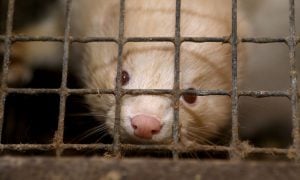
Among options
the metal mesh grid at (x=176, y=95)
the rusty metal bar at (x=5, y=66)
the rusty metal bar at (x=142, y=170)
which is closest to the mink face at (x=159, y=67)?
the metal mesh grid at (x=176, y=95)

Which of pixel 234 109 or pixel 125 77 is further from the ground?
pixel 125 77

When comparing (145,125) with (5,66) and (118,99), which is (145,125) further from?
(5,66)

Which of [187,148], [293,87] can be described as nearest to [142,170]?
[187,148]

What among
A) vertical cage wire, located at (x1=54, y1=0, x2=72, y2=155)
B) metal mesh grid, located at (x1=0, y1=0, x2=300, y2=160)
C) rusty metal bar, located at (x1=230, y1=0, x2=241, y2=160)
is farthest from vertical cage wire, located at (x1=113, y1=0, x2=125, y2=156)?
rusty metal bar, located at (x1=230, y1=0, x2=241, y2=160)

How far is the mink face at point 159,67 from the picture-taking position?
4.95 feet

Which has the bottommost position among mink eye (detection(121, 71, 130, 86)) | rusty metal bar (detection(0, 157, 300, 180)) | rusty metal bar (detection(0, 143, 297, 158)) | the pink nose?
rusty metal bar (detection(0, 157, 300, 180))

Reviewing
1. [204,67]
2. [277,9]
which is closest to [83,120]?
[204,67]

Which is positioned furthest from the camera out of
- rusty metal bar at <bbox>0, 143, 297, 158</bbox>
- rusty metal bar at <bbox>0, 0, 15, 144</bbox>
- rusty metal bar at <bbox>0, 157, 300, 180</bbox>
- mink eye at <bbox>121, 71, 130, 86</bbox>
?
mink eye at <bbox>121, 71, 130, 86</bbox>

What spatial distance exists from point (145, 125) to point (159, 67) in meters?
0.23

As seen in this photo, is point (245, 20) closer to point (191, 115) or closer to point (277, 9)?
point (277, 9)

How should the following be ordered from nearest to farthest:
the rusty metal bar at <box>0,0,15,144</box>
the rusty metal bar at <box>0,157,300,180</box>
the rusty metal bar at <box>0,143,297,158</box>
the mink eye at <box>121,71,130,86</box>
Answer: the rusty metal bar at <box>0,157,300,180</box>
the rusty metal bar at <box>0,143,297,158</box>
the rusty metal bar at <box>0,0,15,144</box>
the mink eye at <box>121,71,130,86</box>

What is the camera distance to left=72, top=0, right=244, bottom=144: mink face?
1.51m

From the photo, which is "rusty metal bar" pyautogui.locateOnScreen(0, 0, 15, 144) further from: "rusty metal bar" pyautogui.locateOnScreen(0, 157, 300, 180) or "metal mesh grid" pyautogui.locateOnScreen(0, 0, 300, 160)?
"rusty metal bar" pyautogui.locateOnScreen(0, 157, 300, 180)

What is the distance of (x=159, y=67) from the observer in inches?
63.6
